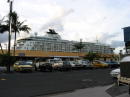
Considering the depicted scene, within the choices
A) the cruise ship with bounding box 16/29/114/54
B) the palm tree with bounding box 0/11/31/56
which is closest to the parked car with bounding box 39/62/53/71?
the palm tree with bounding box 0/11/31/56

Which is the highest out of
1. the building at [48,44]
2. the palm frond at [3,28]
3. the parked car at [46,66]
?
the building at [48,44]

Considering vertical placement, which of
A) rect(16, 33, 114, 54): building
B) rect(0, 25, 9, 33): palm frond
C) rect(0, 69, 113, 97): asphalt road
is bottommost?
rect(0, 69, 113, 97): asphalt road

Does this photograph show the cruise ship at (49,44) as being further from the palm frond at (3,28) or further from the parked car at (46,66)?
the parked car at (46,66)

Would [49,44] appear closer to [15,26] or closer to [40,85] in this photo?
[15,26]

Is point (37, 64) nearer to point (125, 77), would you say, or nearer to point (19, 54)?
point (125, 77)

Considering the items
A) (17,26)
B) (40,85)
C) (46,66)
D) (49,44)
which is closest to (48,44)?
(49,44)

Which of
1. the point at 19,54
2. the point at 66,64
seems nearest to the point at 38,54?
the point at 19,54

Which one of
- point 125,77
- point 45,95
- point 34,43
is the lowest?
point 45,95

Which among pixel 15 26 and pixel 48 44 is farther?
pixel 48 44

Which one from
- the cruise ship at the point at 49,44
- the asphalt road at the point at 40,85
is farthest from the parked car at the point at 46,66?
the cruise ship at the point at 49,44

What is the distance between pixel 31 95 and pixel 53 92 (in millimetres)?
1545

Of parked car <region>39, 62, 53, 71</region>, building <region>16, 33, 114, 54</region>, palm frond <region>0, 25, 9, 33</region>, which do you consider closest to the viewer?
parked car <region>39, 62, 53, 71</region>

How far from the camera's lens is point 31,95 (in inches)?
548

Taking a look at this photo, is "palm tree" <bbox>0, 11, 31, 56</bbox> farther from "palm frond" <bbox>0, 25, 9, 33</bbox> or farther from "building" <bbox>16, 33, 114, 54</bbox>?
"building" <bbox>16, 33, 114, 54</bbox>
